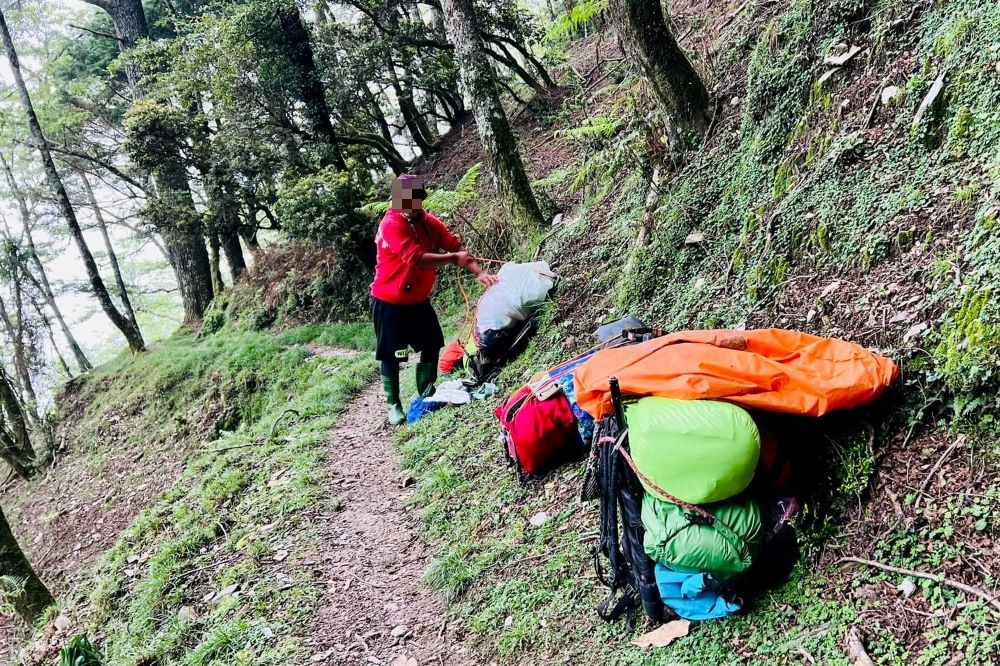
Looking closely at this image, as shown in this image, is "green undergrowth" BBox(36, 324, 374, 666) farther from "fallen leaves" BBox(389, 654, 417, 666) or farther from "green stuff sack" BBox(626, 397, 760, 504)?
"green stuff sack" BBox(626, 397, 760, 504)

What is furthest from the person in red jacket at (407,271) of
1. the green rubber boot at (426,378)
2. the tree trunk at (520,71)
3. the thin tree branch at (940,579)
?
the tree trunk at (520,71)

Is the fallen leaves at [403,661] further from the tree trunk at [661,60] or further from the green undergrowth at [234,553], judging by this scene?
the tree trunk at [661,60]

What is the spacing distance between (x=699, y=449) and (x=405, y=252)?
3.91m

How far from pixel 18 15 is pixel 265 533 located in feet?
67.8

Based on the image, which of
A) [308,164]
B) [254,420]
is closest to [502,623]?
[254,420]

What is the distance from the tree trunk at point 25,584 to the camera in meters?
6.34

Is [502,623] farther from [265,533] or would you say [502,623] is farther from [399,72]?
[399,72]

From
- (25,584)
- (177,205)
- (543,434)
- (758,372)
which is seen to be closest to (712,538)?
(758,372)

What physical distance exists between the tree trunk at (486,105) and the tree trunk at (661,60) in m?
2.53

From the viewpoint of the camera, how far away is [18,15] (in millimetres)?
17562

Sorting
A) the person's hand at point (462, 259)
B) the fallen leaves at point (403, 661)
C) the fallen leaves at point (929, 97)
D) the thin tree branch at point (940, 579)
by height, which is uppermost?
the person's hand at point (462, 259)

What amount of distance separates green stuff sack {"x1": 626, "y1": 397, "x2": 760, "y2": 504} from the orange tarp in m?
0.10

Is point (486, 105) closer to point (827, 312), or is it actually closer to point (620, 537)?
Result: point (827, 312)

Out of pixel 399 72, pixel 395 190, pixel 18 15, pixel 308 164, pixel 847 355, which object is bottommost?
pixel 847 355
